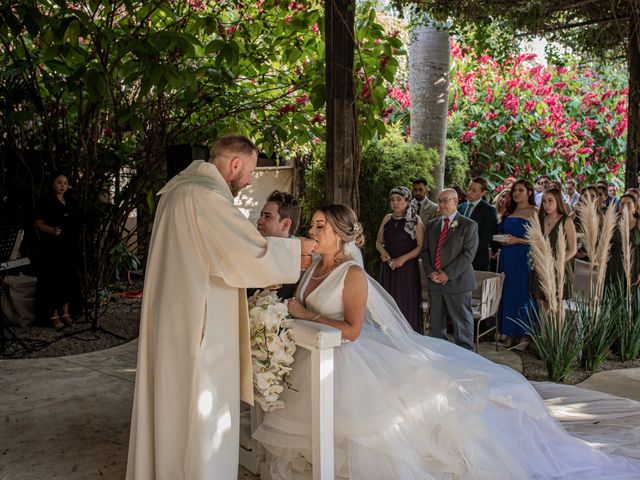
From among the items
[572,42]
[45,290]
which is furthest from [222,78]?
[572,42]

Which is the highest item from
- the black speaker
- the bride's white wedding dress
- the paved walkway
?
the black speaker

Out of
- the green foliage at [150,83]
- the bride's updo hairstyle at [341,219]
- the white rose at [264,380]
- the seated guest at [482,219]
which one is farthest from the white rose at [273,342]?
the seated guest at [482,219]

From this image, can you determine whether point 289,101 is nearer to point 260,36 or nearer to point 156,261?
point 260,36

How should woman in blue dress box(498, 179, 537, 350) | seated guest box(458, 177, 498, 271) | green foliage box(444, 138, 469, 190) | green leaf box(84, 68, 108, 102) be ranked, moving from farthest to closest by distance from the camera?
green foliage box(444, 138, 469, 190), seated guest box(458, 177, 498, 271), woman in blue dress box(498, 179, 537, 350), green leaf box(84, 68, 108, 102)

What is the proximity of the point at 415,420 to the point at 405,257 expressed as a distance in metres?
3.87

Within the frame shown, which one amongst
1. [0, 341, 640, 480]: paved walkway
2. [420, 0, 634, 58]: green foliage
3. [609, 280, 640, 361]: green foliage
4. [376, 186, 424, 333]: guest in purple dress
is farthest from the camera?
[420, 0, 634, 58]: green foliage

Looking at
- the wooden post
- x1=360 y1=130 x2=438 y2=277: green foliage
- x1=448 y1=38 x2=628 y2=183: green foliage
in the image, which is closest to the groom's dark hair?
the wooden post

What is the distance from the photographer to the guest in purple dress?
7.55 meters

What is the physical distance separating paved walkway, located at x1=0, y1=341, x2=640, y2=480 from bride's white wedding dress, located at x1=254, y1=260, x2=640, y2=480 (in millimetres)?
641

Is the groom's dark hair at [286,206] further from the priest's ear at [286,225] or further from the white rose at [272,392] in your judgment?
the white rose at [272,392]

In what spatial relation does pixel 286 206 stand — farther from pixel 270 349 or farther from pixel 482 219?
pixel 482 219

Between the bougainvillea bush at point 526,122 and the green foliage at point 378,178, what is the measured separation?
5244 millimetres

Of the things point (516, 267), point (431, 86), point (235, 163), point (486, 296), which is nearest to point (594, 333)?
point (486, 296)

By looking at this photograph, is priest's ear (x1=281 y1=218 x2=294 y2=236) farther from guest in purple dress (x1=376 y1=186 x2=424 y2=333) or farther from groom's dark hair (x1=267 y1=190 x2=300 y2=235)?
guest in purple dress (x1=376 y1=186 x2=424 y2=333)
